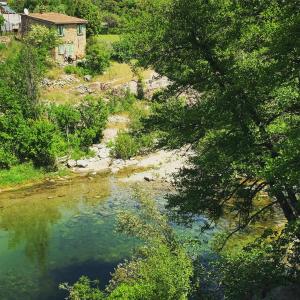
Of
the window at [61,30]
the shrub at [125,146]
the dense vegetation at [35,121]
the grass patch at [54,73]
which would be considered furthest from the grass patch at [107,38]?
the shrub at [125,146]

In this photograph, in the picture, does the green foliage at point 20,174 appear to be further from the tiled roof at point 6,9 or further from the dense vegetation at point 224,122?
the tiled roof at point 6,9

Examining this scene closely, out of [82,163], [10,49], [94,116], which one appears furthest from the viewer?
[10,49]

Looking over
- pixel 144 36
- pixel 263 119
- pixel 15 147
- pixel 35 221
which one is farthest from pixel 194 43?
pixel 15 147

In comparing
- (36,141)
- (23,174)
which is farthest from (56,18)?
(23,174)

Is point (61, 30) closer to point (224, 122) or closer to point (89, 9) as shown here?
point (89, 9)

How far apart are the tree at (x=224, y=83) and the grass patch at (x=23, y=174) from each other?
90.2 ft

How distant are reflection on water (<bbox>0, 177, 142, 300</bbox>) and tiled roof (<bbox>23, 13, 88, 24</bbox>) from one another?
26.7 metres

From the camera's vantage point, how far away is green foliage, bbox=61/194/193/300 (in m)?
17.3

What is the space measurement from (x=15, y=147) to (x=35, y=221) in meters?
10.8

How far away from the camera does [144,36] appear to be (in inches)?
675

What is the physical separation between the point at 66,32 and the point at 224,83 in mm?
48977

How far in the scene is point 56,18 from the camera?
63000 millimetres

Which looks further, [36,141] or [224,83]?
[36,141]

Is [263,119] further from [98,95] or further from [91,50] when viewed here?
[91,50]
